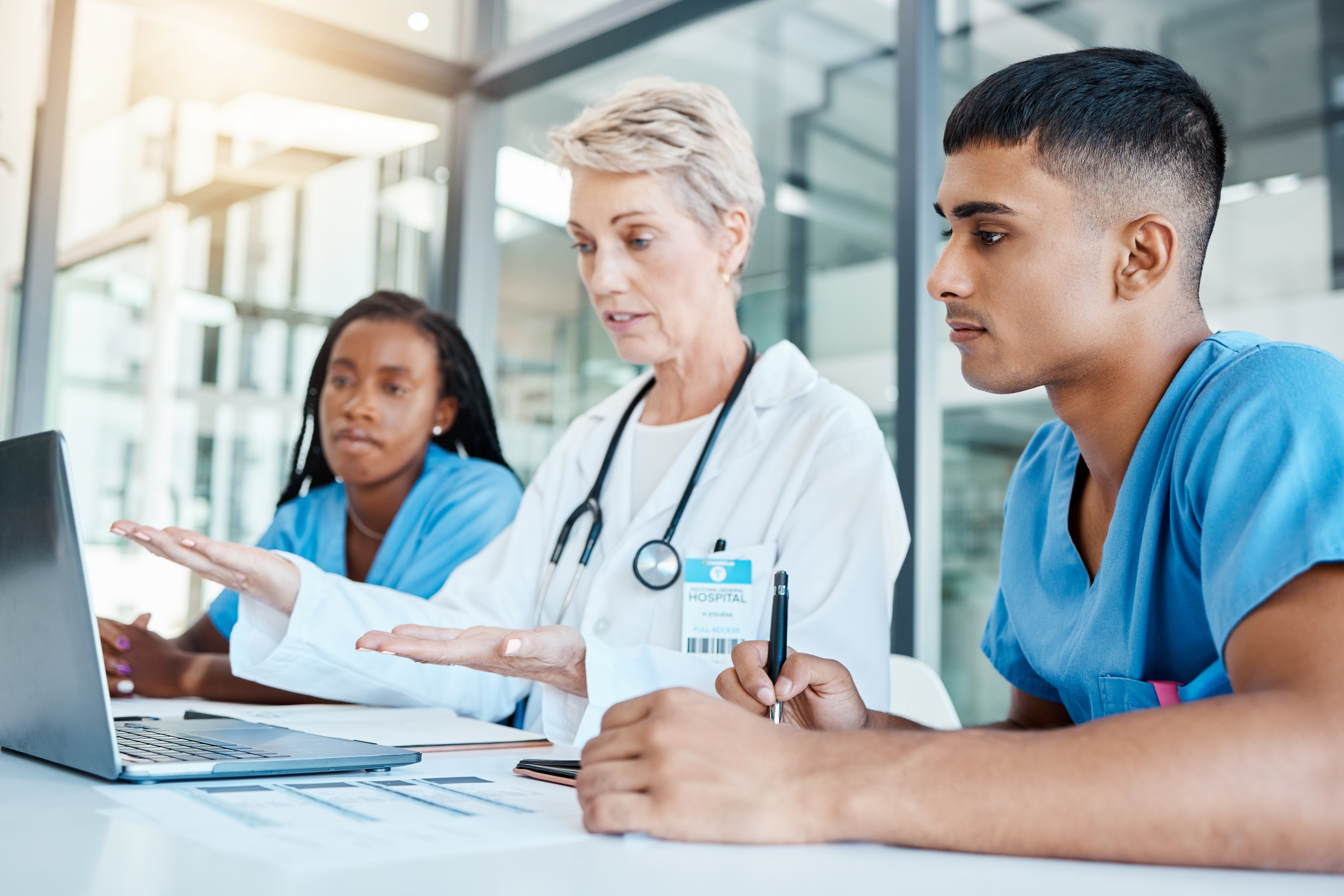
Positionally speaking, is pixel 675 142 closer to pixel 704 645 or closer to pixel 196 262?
pixel 704 645

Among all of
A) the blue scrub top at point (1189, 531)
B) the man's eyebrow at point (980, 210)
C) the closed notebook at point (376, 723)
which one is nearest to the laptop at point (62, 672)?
the closed notebook at point (376, 723)

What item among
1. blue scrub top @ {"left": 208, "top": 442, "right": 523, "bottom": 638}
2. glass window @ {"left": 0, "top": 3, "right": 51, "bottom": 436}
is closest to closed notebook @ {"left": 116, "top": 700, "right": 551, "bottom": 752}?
blue scrub top @ {"left": 208, "top": 442, "right": 523, "bottom": 638}

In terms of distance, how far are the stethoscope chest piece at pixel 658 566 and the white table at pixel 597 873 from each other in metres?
0.88

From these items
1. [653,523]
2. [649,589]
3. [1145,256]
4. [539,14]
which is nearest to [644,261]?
[653,523]

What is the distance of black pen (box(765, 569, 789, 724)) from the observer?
0.96 metres

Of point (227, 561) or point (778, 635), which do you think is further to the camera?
point (227, 561)

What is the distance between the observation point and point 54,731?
95 cm

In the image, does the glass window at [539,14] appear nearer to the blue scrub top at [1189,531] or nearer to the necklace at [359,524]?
the necklace at [359,524]

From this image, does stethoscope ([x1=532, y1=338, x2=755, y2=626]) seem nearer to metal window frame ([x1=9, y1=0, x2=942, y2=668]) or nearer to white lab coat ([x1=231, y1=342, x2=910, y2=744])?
white lab coat ([x1=231, y1=342, x2=910, y2=744])

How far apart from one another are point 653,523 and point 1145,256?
2.74ft

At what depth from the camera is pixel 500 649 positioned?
114 centimetres

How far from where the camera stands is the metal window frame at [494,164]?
2412 millimetres

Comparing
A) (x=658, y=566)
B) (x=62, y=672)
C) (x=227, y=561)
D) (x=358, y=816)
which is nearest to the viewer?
(x=358, y=816)

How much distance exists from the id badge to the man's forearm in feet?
2.56
